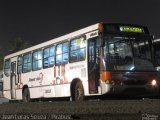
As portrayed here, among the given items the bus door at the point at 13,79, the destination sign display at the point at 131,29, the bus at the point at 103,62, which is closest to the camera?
the bus at the point at 103,62

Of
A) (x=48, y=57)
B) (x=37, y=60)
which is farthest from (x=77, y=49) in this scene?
(x=37, y=60)

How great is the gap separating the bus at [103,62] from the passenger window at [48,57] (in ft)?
0.38

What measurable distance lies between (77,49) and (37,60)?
486cm

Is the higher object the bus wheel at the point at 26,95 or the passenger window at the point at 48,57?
the passenger window at the point at 48,57

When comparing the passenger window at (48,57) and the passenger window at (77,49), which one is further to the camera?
the passenger window at (48,57)

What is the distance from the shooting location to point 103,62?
1720cm

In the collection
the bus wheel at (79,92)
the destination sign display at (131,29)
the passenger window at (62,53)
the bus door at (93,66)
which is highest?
the destination sign display at (131,29)

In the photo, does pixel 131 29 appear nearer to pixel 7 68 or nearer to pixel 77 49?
pixel 77 49

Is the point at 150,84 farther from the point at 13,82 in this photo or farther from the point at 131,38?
the point at 13,82

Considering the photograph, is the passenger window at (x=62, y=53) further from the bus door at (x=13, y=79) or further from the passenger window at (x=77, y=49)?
the bus door at (x=13, y=79)

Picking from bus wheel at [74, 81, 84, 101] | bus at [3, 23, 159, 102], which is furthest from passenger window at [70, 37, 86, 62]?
bus wheel at [74, 81, 84, 101]

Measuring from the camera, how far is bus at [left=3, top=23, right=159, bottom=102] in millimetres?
17219

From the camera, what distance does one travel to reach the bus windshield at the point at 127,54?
17.2 metres

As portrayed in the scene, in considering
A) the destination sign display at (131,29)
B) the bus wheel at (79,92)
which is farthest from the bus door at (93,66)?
the destination sign display at (131,29)
